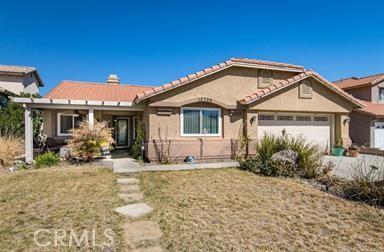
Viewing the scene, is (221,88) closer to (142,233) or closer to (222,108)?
(222,108)

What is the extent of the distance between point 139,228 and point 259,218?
9.18ft

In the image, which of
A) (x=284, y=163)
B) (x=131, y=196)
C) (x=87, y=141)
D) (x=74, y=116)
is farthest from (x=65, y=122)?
(x=284, y=163)

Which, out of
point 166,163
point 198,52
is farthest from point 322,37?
point 166,163

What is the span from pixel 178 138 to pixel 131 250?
9308 millimetres

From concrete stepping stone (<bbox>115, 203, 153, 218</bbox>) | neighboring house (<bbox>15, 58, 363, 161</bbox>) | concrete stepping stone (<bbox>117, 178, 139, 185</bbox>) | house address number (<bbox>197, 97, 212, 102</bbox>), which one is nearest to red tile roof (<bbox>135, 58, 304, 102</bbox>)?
neighboring house (<bbox>15, 58, 363, 161</bbox>)

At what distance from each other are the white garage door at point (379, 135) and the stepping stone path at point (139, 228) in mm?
22103

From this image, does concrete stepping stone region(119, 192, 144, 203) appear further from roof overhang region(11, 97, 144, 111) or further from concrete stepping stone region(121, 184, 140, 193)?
roof overhang region(11, 97, 144, 111)

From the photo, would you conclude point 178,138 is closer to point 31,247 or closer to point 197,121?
point 197,121

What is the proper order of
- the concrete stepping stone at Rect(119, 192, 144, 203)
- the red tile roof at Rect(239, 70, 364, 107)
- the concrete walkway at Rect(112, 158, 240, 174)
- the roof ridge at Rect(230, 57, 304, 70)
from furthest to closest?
the roof ridge at Rect(230, 57, 304, 70), the red tile roof at Rect(239, 70, 364, 107), the concrete walkway at Rect(112, 158, 240, 174), the concrete stepping stone at Rect(119, 192, 144, 203)

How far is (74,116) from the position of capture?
17.8 meters

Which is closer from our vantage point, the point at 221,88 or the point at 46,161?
the point at 46,161

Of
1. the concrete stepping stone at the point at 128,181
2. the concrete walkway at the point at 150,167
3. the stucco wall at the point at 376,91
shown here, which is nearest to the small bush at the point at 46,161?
the concrete walkway at the point at 150,167

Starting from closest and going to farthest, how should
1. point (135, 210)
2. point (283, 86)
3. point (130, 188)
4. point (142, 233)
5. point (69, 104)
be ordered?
point (142, 233)
point (135, 210)
point (130, 188)
point (69, 104)
point (283, 86)

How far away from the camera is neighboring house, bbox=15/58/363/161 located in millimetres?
13078
